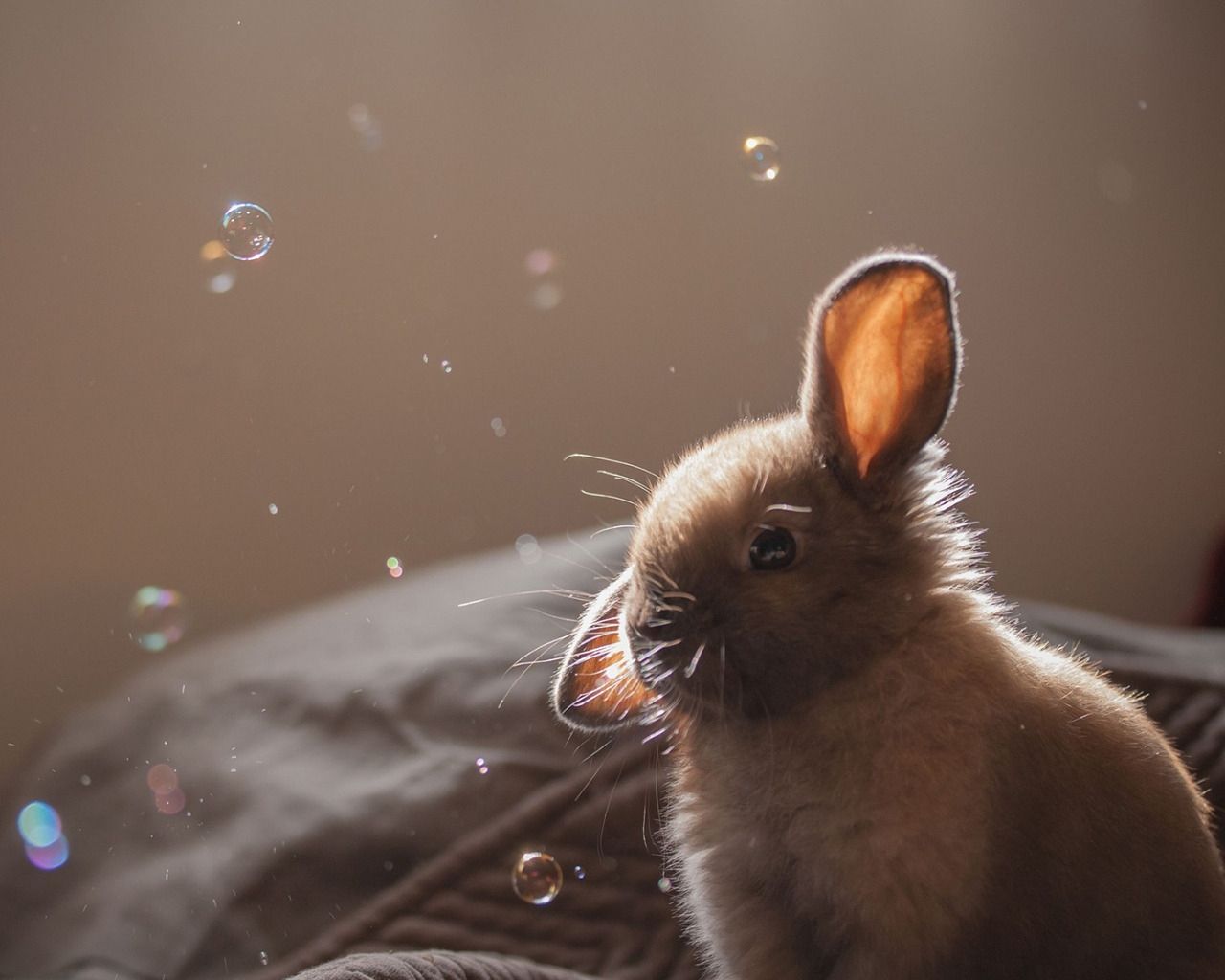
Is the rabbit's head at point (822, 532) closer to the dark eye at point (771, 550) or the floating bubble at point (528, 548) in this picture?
the dark eye at point (771, 550)

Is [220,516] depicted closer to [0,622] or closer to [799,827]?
[0,622]

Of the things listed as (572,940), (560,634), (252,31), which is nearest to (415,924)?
(572,940)

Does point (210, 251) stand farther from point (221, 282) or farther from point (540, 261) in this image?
point (540, 261)

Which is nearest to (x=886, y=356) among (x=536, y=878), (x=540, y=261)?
(x=536, y=878)

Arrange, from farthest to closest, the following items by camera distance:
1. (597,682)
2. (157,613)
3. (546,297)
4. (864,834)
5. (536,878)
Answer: (546,297), (157,613), (536,878), (597,682), (864,834)

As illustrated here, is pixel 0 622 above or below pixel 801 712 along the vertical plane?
below

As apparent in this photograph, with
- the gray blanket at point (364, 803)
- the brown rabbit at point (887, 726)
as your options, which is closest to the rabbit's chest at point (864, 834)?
the brown rabbit at point (887, 726)

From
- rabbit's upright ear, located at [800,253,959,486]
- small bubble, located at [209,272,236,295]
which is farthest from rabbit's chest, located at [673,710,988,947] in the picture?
small bubble, located at [209,272,236,295]
